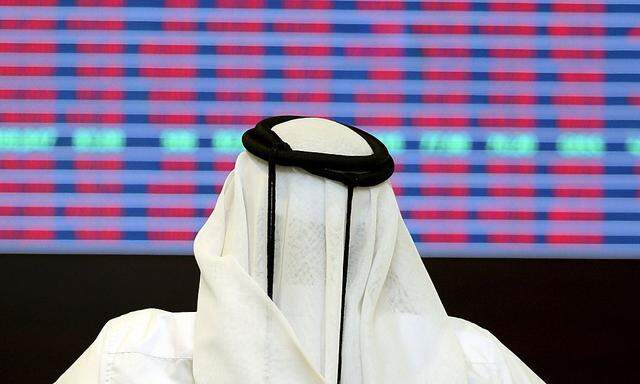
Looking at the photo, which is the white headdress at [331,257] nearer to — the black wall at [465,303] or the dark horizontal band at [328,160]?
the dark horizontal band at [328,160]

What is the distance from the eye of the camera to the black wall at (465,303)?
2.54m

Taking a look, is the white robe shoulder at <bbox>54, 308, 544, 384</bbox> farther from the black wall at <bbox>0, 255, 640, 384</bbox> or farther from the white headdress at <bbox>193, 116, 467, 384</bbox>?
the black wall at <bbox>0, 255, 640, 384</bbox>

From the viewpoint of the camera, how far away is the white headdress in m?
1.19

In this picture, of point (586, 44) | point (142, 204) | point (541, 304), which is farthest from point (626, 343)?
point (142, 204)

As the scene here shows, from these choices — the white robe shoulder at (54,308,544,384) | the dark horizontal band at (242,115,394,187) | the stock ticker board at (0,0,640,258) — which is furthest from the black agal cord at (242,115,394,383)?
the stock ticker board at (0,0,640,258)

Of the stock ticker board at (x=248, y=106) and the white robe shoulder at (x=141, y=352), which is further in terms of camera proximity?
the stock ticker board at (x=248, y=106)

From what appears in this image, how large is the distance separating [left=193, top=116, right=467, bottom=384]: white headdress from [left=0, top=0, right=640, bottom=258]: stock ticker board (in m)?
1.29

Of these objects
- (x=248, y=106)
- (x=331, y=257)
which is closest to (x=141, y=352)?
(x=331, y=257)

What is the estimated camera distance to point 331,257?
120 cm

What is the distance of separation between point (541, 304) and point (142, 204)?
1.07m

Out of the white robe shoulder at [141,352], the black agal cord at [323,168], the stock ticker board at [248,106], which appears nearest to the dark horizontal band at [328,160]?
the black agal cord at [323,168]

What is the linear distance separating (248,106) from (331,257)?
1.39 meters

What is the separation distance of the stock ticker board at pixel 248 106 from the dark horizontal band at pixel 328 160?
1.29 meters

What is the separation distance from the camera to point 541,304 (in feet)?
8.65
